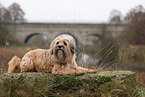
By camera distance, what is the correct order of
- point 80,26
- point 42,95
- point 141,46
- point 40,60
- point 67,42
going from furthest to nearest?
1. point 80,26
2. point 141,46
3. point 40,60
4. point 67,42
5. point 42,95

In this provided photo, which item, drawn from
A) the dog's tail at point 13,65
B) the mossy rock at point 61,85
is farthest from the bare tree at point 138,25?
the dog's tail at point 13,65

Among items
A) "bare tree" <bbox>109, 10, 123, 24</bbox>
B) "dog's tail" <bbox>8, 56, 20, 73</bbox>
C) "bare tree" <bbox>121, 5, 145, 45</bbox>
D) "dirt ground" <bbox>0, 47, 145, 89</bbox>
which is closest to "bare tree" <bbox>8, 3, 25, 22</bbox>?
"dirt ground" <bbox>0, 47, 145, 89</bbox>

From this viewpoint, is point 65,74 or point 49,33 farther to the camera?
point 49,33

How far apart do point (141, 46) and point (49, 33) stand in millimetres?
30837

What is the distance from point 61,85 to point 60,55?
65 centimetres

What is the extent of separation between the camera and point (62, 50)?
286cm

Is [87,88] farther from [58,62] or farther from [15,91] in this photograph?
[15,91]

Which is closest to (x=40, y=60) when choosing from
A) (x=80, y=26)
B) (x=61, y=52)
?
(x=61, y=52)

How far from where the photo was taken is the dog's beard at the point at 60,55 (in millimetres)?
2863

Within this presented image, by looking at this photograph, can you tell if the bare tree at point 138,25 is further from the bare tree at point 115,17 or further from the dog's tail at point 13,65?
the bare tree at point 115,17

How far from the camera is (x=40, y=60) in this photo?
11.0 feet

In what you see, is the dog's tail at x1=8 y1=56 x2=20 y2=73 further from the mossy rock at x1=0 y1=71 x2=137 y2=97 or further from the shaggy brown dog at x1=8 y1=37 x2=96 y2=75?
the mossy rock at x1=0 y1=71 x2=137 y2=97

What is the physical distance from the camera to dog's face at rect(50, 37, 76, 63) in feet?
9.35

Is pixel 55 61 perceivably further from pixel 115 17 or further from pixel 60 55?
pixel 115 17
